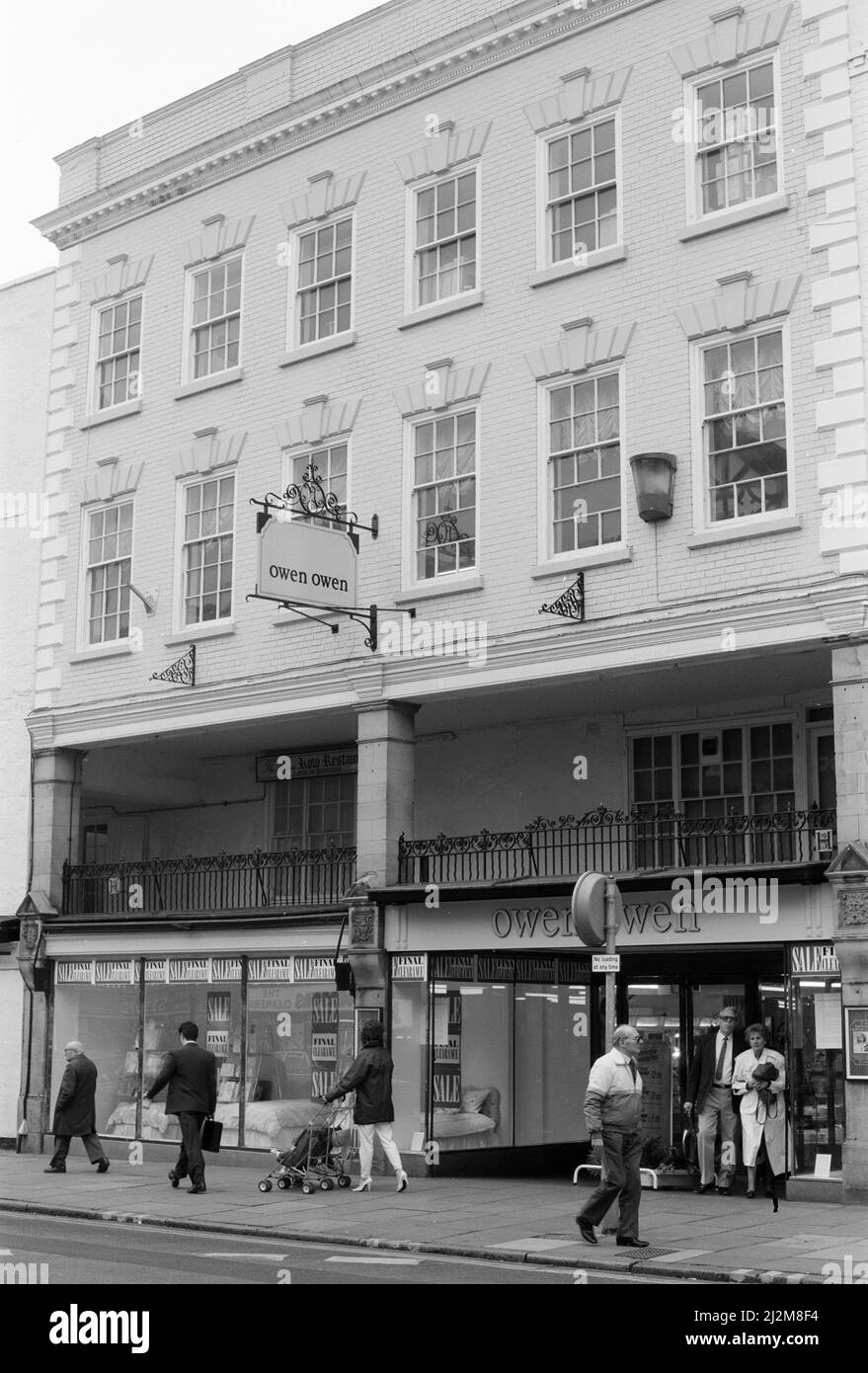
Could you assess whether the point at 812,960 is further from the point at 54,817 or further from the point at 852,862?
the point at 54,817

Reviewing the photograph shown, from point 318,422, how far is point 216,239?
3.80m

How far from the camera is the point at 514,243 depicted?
67.7 ft

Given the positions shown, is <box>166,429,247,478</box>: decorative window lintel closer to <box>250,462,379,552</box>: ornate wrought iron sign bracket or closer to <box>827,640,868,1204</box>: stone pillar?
<box>250,462,379,552</box>: ornate wrought iron sign bracket

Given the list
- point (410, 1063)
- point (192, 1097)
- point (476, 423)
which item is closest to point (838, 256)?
point (476, 423)

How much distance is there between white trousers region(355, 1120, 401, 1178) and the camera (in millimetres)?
17344

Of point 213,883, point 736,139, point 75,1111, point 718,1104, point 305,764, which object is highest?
point 736,139

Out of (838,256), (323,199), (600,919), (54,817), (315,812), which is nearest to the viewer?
(600,919)

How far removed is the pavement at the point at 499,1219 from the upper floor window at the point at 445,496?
24.0 feet

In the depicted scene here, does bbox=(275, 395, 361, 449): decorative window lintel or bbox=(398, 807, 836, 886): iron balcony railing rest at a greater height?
bbox=(275, 395, 361, 449): decorative window lintel

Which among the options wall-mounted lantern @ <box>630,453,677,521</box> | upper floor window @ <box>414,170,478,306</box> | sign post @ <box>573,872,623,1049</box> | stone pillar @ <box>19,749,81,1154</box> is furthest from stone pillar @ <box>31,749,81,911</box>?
sign post @ <box>573,872,623,1049</box>

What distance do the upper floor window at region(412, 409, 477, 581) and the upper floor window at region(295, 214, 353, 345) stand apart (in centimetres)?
248

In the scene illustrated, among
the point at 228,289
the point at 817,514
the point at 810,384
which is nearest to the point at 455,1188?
the point at 817,514

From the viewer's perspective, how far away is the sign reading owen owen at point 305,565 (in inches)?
768

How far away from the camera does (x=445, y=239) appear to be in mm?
21469
